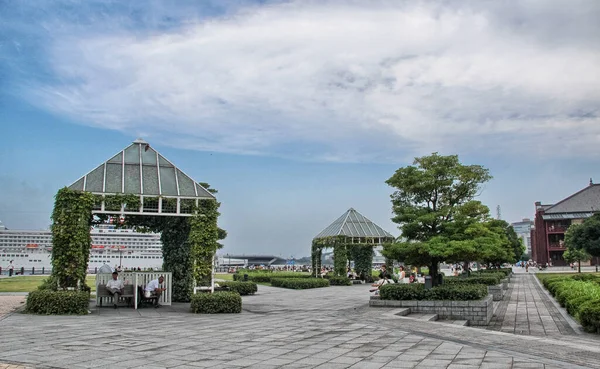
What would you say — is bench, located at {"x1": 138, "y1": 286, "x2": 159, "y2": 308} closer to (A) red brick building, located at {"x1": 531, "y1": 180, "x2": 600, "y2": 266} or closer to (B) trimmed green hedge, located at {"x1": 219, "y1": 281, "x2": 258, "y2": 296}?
(B) trimmed green hedge, located at {"x1": 219, "y1": 281, "x2": 258, "y2": 296}

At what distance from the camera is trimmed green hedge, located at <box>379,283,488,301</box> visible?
1386 centimetres

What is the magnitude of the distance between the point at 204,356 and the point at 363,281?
28882 millimetres

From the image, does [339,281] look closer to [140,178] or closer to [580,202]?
[140,178]

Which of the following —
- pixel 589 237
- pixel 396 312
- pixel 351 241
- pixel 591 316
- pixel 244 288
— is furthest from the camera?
pixel 589 237

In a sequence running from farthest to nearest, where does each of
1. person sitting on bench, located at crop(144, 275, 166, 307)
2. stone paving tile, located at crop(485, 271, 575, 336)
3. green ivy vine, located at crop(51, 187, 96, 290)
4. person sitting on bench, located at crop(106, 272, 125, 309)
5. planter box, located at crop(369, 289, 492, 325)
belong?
person sitting on bench, located at crop(144, 275, 166, 307)
person sitting on bench, located at crop(106, 272, 125, 309)
green ivy vine, located at crop(51, 187, 96, 290)
planter box, located at crop(369, 289, 492, 325)
stone paving tile, located at crop(485, 271, 575, 336)

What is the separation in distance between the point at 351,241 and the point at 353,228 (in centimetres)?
114

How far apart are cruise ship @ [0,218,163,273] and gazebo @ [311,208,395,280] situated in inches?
2181

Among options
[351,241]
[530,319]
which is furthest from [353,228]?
[530,319]

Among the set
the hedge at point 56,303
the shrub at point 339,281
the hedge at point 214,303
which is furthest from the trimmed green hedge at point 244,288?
the hedge at point 56,303

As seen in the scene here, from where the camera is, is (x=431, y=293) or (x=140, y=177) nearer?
(x=431, y=293)

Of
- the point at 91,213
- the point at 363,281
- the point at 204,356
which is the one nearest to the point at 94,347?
the point at 204,356

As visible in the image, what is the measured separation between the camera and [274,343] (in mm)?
8508

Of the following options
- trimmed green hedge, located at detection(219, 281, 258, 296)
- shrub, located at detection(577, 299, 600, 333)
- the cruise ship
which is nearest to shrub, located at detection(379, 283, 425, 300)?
shrub, located at detection(577, 299, 600, 333)

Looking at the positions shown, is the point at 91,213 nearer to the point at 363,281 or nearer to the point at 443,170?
the point at 443,170
